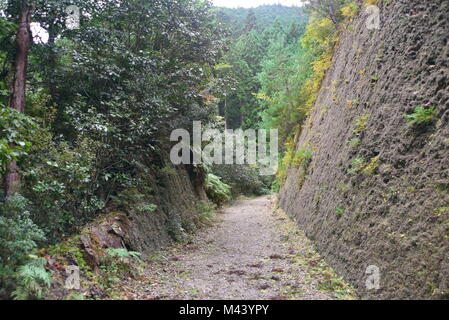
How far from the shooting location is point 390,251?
13.3 feet

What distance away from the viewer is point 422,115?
4148mm

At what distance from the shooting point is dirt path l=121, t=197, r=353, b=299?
4879 millimetres

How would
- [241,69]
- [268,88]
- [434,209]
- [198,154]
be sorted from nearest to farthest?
[434,209], [198,154], [268,88], [241,69]

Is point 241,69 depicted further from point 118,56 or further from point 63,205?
point 63,205

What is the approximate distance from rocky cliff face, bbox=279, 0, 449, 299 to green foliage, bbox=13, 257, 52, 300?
4.34 m

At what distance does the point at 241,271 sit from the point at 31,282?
3870 mm

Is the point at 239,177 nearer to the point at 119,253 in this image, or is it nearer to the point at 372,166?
the point at 372,166

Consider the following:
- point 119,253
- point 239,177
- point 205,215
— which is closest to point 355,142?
point 119,253

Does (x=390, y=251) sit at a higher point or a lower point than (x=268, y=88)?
lower

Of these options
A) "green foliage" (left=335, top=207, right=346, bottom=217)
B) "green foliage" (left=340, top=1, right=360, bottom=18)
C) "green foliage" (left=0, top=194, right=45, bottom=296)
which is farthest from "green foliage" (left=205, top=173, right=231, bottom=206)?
"green foliage" (left=0, top=194, right=45, bottom=296)

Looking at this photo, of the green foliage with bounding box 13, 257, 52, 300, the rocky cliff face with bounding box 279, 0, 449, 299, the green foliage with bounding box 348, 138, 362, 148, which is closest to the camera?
the green foliage with bounding box 13, 257, 52, 300

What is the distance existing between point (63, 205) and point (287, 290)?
4277mm

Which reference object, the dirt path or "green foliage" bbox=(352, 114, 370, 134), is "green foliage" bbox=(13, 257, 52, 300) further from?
"green foliage" bbox=(352, 114, 370, 134)
